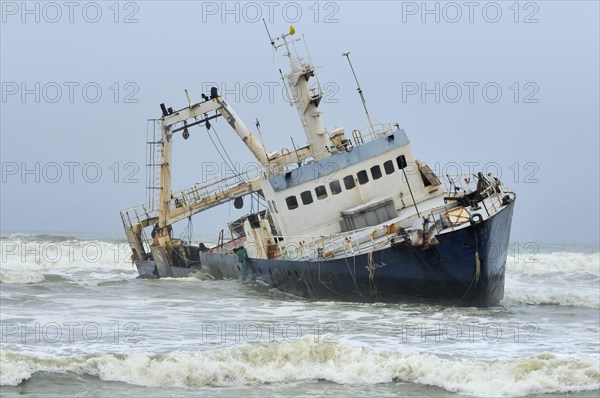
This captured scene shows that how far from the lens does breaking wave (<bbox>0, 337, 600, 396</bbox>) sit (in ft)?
57.5

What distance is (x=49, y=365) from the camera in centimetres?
1808

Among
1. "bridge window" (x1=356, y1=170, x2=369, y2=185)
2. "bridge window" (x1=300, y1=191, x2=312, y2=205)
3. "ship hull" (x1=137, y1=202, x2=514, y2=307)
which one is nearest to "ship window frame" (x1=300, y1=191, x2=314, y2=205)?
"bridge window" (x1=300, y1=191, x2=312, y2=205)

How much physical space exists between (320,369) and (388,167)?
13.0 m

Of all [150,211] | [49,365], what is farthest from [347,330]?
[150,211]

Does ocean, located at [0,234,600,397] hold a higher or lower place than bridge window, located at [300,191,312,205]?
lower

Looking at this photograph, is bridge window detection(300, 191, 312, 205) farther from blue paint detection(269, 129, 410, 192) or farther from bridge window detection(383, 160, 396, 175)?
bridge window detection(383, 160, 396, 175)

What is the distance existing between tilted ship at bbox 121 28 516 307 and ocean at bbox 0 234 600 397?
73 centimetres

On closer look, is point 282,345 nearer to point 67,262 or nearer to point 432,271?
point 432,271

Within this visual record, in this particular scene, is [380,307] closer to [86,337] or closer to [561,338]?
[561,338]

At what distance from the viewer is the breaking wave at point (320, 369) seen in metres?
17.5

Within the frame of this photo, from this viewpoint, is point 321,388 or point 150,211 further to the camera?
point 150,211

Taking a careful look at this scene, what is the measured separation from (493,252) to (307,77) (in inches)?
424

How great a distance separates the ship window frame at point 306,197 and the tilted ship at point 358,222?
1.2 inches

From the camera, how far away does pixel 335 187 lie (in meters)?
30.1
